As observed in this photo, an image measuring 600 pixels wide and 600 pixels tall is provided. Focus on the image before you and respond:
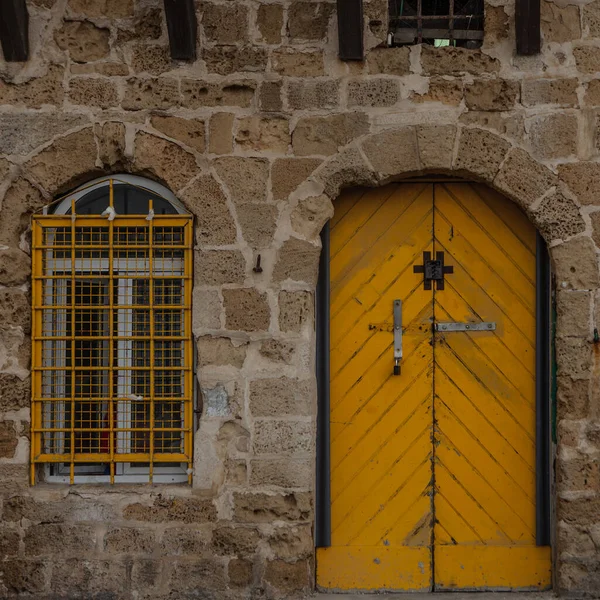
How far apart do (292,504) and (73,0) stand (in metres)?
3.03

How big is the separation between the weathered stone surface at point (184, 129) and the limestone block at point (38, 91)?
0.56 meters

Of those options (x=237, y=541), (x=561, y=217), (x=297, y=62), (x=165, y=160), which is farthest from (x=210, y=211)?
(x=561, y=217)

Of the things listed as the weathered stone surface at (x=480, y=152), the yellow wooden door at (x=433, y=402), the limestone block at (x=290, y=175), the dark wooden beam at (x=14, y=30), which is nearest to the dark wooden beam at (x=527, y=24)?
the weathered stone surface at (x=480, y=152)

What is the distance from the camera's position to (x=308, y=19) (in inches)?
191

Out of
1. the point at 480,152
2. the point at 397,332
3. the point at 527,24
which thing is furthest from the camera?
the point at 397,332

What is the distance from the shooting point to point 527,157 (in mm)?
4793

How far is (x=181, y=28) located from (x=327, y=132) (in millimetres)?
960

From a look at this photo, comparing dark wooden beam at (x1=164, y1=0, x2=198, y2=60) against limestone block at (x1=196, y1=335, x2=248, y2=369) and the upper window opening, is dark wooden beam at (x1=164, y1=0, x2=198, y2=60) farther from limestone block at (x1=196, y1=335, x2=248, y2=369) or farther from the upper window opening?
limestone block at (x1=196, y1=335, x2=248, y2=369)

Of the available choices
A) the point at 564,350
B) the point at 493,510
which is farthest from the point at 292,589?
the point at 564,350

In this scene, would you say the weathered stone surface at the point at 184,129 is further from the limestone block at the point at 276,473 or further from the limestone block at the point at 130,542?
the limestone block at the point at 130,542

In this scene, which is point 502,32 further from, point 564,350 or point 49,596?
point 49,596

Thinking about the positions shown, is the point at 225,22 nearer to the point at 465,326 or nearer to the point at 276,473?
the point at 465,326

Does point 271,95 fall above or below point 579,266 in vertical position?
above

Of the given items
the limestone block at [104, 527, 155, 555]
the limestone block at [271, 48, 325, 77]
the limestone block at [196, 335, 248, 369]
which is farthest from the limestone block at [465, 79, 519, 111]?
the limestone block at [104, 527, 155, 555]
